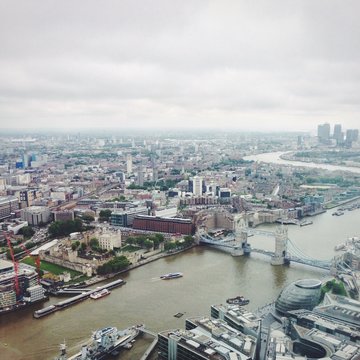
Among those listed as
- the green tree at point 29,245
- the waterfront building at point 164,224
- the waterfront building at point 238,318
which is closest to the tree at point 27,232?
the green tree at point 29,245

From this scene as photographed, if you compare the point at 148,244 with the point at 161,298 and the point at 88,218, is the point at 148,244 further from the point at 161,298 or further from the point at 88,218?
the point at 88,218

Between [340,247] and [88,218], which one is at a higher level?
[340,247]

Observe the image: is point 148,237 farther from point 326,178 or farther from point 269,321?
point 326,178

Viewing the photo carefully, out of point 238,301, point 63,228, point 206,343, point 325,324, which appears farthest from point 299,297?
point 63,228

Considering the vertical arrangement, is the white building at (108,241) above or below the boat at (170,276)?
above

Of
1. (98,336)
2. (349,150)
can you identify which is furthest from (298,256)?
(349,150)

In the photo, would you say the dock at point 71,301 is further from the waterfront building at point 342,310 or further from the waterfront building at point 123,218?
the waterfront building at point 123,218

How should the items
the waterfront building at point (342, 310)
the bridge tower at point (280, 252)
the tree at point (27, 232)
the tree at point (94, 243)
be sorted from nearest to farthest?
the waterfront building at point (342, 310) < the bridge tower at point (280, 252) < the tree at point (94, 243) < the tree at point (27, 232)
